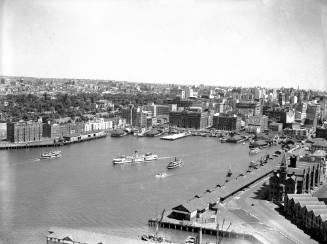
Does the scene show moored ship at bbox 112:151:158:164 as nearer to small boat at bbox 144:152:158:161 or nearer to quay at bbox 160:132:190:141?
small boat at bbox 144:152:158:161

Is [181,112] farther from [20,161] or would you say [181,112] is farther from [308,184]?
[308,184]

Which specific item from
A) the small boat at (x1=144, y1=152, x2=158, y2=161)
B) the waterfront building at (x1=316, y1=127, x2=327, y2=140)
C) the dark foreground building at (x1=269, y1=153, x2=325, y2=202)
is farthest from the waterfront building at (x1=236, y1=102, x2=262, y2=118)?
the dark foreground building at (x1=269, y1=153, x2=325, y2=202)

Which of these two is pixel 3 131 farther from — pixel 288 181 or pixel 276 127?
pixel 276 127

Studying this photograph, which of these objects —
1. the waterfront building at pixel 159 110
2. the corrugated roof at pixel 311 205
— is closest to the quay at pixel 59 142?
the waterfront building at pixel 159 110

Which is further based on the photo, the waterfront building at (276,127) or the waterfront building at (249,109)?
the waterfront building at (249,109)

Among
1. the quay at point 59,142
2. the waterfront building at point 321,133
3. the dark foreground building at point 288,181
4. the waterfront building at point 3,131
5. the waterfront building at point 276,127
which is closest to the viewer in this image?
the dark foreground building at point 288,181

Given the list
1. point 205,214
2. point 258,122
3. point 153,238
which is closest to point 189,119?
point 258,122

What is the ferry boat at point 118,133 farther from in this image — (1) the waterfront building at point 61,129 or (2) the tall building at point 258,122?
(2) the tall building at point 258,122
